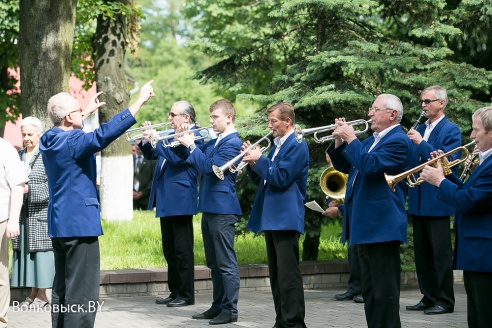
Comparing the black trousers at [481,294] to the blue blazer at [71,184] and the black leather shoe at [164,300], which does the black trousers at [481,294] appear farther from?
the black leather shoe at [164,300]

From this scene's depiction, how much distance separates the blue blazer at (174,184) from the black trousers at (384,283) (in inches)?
113

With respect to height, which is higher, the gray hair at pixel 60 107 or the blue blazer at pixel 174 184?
the gray hair at pixel 60 107

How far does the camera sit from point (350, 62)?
10984mm

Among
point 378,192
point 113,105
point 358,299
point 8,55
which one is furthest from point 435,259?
point 8,55

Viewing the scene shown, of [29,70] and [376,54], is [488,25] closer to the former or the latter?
[376,54]

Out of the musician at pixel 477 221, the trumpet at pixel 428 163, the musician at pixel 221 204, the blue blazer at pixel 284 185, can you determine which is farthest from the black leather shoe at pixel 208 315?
the musician at pixel 477 221

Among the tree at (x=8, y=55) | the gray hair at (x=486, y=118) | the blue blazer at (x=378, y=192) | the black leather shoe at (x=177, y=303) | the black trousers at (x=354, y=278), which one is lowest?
the black leather shoe at (x=177, y=303)

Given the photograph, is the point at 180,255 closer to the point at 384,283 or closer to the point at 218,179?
the point at 218,179

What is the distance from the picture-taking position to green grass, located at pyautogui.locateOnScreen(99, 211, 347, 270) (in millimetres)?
12188

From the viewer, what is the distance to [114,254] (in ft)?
42.5

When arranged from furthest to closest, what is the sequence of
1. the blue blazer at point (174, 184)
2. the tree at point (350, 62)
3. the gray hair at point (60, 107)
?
the tree at point (350, 62), the blue blazer at point (174, 184), the gray hair at point (60, 107)

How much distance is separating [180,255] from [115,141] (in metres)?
8.03

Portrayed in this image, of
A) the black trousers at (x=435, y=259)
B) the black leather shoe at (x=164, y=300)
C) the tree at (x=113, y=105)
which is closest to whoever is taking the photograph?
the black trousers at (x=435, y=259)

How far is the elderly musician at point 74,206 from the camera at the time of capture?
24.0 feet
